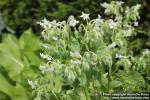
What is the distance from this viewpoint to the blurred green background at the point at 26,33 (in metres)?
6.06

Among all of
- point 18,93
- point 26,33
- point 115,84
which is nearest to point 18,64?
point 26,33

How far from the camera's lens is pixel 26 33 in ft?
23.9

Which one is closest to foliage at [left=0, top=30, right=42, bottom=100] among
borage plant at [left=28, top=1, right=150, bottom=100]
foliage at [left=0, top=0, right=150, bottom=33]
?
foliage at [left=0, top=0, right=150, bottom=33]

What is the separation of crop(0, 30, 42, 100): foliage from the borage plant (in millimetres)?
1574

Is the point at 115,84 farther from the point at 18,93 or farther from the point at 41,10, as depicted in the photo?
the point at 41,10

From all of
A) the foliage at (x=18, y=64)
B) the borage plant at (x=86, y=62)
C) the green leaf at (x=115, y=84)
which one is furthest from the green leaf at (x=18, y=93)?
the green leaf at (x=115, y=84)

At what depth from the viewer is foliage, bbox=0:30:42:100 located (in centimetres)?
579

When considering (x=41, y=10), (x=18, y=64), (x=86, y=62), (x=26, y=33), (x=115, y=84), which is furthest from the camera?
(x=41, y=10)

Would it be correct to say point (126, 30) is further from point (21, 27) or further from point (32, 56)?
point (21, 27)

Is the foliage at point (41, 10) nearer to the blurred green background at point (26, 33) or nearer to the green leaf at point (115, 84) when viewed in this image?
the blurred green background at point (26, 33)

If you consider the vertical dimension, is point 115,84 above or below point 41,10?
below

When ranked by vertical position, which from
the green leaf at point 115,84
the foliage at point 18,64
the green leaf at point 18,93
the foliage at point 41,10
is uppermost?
the foliage at point 41,10

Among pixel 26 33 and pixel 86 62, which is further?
pixel 26 33

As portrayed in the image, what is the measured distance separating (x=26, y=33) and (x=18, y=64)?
0.60 meters
